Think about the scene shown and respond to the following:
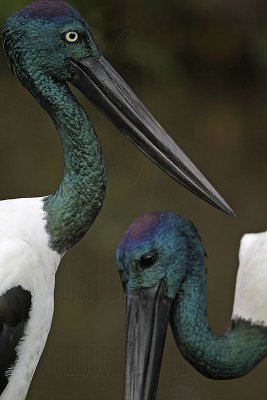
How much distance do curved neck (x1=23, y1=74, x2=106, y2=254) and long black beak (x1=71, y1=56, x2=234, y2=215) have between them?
62mm

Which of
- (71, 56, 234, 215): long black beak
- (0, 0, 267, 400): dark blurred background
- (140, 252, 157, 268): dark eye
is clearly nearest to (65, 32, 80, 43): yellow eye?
(71, 56, 234, 215): long black beak

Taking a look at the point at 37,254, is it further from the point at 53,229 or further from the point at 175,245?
the point at 175,245

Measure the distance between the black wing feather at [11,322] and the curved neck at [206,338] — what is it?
1.30ft

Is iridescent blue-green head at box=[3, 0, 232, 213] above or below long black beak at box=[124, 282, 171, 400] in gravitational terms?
above

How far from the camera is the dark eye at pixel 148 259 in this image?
316 cm

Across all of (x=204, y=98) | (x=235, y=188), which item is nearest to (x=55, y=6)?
(x=235, y=188)

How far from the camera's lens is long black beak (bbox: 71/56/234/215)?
3.29 metres

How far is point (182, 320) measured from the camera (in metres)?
3.30

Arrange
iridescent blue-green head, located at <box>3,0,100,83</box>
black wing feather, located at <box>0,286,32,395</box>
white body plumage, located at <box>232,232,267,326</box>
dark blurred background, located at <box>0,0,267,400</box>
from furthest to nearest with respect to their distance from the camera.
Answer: dark blurred background, located at <box>0,0,267,400</box> < white body plumage, located at <box>232,232,267,326</box> < iridescent blue-green head, located at <box>3,0,100,83</box> < black wing feather, located at <box>0,286,32,395</box>

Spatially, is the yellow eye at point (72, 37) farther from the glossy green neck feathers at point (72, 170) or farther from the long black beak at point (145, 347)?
the long black beak at point (145, 347)

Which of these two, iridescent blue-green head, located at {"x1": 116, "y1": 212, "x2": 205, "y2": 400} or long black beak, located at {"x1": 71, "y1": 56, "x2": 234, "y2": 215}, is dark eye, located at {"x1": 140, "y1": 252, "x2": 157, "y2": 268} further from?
long black beak, located at {"x1": 71, "y1": 56, "x2": 234, "y2": 215}

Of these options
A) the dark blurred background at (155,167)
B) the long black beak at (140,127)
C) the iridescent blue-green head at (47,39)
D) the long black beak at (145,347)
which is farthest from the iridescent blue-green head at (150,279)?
the dark blurred background at (155,167)

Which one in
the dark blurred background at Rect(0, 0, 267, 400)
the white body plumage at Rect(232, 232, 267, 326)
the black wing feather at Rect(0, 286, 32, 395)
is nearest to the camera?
the black wing feather at Rect(0, 286, 32, 395)

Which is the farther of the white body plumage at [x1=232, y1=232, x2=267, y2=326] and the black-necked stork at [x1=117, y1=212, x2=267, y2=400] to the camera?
the white body plumage at [x1=232, y1=232, x2=267, y2=326]
